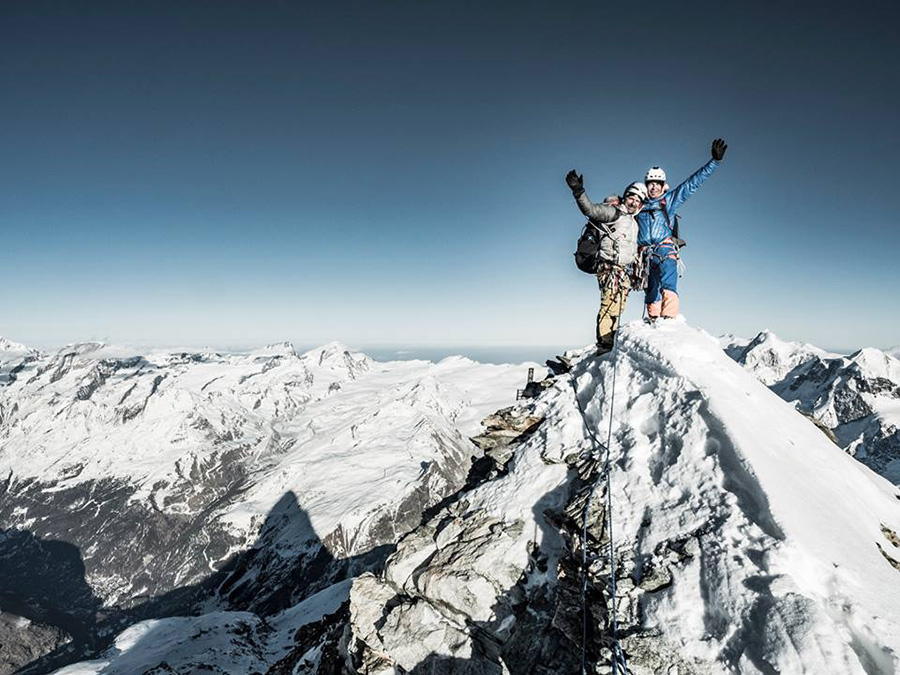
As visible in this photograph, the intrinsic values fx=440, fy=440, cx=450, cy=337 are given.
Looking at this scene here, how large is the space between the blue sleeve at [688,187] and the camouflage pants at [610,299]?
2.79 m

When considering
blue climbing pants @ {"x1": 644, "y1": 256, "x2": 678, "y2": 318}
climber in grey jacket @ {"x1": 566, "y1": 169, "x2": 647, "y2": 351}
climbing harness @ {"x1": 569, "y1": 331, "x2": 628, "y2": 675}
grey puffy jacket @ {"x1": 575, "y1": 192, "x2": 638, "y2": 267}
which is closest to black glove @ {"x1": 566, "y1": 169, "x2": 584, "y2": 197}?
climber in grey jacket @ {"x1": 566, "y1": 169, "x2": 647, "y2": 351}

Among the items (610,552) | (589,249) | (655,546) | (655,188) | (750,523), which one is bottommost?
(610,552)

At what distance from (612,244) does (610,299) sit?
8.24 feet

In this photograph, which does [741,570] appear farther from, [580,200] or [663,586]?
[580,200]

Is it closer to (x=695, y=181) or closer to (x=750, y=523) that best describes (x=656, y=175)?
(x=695, y=181)

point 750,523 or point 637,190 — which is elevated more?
point 637,190

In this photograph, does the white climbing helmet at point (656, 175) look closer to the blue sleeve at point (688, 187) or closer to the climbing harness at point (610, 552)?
the blue sleeve at point (688, 187)

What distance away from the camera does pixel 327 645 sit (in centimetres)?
2167

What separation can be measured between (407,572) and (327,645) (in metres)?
11.3

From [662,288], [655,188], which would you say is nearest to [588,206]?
[655,188]

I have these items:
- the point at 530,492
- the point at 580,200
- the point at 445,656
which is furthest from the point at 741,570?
the point at 580,200

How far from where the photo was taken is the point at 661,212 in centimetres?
1588

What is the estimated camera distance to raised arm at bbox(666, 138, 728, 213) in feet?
47.1

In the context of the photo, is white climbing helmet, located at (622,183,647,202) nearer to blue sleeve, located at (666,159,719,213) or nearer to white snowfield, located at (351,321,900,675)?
blue sleeve, located at (666,159,719,213)
